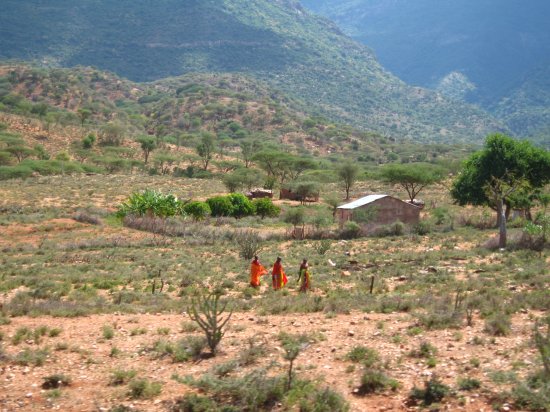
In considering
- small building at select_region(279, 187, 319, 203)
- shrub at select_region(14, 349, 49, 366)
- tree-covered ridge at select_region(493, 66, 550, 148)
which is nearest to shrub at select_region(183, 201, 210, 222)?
small building at select_region(279, 187, 319, 203)

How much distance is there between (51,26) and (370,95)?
115977 millimetres

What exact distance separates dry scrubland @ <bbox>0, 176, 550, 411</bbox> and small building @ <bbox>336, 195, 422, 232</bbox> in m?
11.3

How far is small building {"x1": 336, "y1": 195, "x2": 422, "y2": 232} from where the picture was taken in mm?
38031

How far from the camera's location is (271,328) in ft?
40.8

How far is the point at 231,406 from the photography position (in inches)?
328

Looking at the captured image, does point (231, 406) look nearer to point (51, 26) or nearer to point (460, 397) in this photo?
point (460, 397)

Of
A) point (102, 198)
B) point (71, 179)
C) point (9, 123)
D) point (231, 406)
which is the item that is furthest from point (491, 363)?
point (9, 123)

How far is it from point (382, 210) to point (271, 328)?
2820 centimetres

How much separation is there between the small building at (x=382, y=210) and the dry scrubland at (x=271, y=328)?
37.2ft

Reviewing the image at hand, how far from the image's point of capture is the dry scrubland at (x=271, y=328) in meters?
8.78

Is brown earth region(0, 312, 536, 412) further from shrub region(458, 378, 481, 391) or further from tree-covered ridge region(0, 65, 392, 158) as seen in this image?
tree-covered ridge region(0, 65, 392, 158)

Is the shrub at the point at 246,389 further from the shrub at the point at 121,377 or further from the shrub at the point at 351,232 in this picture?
the shrub at the point at 351,232

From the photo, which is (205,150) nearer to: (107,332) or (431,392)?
(107,332)

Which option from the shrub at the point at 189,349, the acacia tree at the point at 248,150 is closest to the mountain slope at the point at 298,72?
the acacia tree at the point at 248,150
